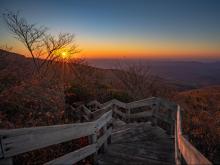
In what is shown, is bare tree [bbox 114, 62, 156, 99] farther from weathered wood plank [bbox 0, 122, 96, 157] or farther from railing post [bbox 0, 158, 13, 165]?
railing post [bbox 0, 158, 13, 165]

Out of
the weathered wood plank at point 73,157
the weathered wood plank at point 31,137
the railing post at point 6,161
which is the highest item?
the weathered wood plank at point 31,137

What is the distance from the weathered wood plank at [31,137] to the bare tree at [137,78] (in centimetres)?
1774

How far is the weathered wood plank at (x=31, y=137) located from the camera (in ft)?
8.07

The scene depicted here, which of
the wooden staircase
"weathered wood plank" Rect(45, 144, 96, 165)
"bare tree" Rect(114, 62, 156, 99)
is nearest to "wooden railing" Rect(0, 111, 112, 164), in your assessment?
"weathered wood plank" Rect(45, 144, 96, 165)

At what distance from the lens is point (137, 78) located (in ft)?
73.6

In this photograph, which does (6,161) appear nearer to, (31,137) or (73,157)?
(31,137)

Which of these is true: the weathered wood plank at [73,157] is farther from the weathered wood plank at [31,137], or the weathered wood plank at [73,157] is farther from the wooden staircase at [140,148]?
the wooden staircase at [140,148]

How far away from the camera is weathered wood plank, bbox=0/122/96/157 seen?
8.07 ft

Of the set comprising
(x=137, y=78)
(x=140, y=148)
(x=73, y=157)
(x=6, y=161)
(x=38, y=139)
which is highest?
(x=38, y=139)

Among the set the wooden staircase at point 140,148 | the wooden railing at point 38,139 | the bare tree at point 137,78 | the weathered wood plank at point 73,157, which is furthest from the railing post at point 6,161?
the bare tree at point 137,78

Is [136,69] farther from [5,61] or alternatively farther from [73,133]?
[73,133]

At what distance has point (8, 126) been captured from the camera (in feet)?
21.1

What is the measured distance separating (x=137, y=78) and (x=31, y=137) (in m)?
20.1

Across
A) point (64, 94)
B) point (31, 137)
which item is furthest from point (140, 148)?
point (64, 94)
